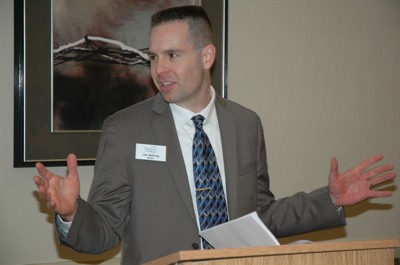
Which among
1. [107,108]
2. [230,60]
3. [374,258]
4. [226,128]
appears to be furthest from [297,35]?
[374,258]

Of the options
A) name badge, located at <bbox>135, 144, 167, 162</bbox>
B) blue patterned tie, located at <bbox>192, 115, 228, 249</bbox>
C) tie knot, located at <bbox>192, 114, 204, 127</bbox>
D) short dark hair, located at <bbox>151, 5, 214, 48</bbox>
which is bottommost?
blue patterned tie, located at <bbox>192, 115, 228, 249</bbox>

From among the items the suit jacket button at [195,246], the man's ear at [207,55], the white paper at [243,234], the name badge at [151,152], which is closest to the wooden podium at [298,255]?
the white paper at [243,234]

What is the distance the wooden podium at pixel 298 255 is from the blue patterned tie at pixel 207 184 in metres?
0.87

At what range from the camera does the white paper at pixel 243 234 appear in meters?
2.11

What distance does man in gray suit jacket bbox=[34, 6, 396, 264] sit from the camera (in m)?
2.75

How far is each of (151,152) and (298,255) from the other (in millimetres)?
1108

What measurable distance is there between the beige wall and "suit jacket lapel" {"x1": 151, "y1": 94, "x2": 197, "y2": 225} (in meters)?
1.26

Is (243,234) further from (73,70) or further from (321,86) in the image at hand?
(321,86)

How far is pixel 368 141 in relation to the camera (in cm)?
506

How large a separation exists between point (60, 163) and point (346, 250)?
2262mm

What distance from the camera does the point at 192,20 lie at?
298cm

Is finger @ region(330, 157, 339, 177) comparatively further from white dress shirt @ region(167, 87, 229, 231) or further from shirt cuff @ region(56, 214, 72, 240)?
shirt cuff @ region(56, 214, 72, 240)

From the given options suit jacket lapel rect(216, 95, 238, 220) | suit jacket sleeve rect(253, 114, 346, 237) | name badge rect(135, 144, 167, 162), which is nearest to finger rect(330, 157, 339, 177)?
suit jacket sleeve rect(253, 114, 346, 237)

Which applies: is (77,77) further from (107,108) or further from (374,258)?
(374,258)
